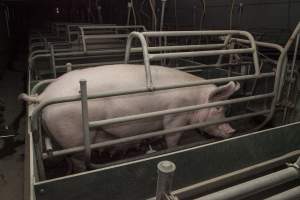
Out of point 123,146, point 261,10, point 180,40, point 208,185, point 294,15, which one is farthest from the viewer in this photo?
point 180,40

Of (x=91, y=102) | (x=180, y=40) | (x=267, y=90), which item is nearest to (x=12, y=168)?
(x=91, y=102)

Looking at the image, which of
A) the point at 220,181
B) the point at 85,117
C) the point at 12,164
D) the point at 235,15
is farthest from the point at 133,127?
the point at 235,15

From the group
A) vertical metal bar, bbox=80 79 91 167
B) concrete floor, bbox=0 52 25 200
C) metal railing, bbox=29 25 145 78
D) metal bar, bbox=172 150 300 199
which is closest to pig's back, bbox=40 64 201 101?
vertical metal bar, bbox=80 79 91 167

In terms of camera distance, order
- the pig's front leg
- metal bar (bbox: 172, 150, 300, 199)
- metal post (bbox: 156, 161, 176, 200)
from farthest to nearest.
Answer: the pig's front leg → metal bar (bbox: 172, 150, 300, 199) → metal post (bbox: 156, 161, 176, 200)

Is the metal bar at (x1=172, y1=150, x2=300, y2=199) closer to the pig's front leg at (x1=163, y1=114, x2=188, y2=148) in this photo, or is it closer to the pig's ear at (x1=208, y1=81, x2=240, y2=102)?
the pig's ear at (x1=208, y1=81, x2=240, y2=102)

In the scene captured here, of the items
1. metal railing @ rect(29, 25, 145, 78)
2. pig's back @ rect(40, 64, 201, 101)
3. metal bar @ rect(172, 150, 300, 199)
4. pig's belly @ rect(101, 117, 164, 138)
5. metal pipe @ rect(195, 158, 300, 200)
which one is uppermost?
metal railing @ rect(29, 25, 145, 78)

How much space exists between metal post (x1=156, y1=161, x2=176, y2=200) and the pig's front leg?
3.89 ft

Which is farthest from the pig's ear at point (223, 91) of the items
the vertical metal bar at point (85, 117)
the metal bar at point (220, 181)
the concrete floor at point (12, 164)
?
the concrete floor at point (12, 164)

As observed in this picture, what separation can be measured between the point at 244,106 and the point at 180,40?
2555 millimetres

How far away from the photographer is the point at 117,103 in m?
1.69

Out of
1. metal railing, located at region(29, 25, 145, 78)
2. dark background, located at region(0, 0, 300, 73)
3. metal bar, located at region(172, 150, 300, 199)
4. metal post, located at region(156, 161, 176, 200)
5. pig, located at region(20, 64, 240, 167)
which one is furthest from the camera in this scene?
dark background, located at region(0, 0, 300, 73)

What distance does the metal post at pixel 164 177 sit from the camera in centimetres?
64

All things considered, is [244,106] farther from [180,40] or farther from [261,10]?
[180,40]

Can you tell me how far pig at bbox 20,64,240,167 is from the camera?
1.60m
